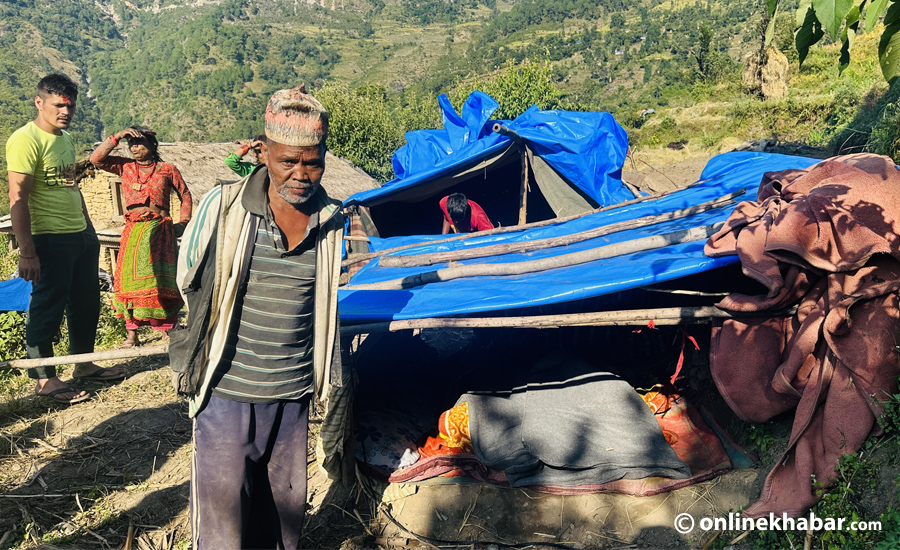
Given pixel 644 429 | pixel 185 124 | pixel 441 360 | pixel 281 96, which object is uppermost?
pixel 281 96

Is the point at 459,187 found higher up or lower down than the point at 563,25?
lower down

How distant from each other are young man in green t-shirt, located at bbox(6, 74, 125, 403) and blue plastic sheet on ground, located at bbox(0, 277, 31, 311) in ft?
2.94

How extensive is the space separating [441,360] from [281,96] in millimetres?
2845

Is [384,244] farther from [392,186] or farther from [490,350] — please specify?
[490,350]

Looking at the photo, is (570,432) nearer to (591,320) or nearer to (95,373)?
(591,320)

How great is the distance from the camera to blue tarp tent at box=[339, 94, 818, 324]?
9.27 feet

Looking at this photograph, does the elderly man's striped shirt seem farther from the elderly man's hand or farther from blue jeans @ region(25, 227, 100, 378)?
blue jeans @ region(25, 227, 100, 378)

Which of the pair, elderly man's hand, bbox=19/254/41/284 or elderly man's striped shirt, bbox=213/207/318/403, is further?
elderly man's hand, bbox=19/254/41/284

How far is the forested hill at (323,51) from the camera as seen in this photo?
53281 mm

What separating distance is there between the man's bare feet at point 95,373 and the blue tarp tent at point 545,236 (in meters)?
2.12

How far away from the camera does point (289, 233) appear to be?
2.00 metres

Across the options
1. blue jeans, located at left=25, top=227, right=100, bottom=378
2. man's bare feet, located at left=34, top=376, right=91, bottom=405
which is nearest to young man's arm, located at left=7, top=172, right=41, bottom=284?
blue jeans, located at left=25, top=227, right=100, bottom=378

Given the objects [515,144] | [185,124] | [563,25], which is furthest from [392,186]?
[563,25]

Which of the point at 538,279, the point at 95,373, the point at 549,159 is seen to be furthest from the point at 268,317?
the point at 549,159
